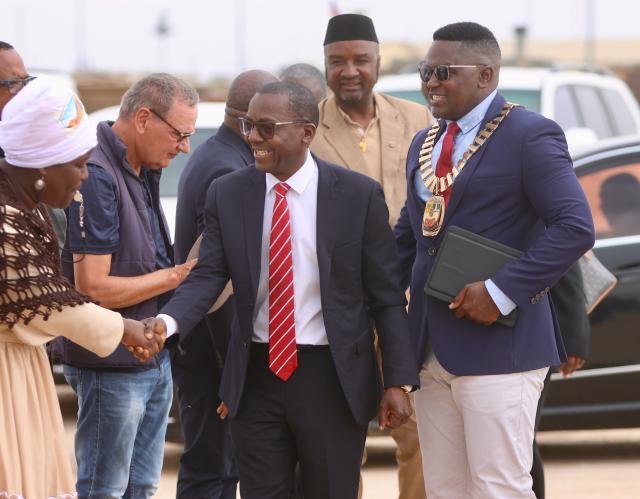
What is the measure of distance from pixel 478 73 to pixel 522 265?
0.75 meters

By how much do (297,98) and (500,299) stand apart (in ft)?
3.39

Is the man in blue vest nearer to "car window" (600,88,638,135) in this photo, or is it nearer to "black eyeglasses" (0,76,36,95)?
"black eyeglasses" (0,76,36,95)

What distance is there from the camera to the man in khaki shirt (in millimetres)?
6281

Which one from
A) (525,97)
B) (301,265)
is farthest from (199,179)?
(525,97)

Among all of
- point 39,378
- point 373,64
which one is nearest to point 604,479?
point 373,64

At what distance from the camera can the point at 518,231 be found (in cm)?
504

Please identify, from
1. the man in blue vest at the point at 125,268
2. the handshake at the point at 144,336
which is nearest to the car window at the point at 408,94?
the man in blue vest at the point at 125,268

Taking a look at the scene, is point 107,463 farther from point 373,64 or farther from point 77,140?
point 373,64

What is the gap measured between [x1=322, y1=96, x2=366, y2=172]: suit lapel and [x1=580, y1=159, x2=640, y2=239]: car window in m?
2.10

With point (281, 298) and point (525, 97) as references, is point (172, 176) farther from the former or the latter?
point (281, 298)

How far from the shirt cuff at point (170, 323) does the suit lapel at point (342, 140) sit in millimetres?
1690

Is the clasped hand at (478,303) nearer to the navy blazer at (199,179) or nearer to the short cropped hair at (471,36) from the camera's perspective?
the short cropped hair at (471,36)

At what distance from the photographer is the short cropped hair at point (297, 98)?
5.02 m

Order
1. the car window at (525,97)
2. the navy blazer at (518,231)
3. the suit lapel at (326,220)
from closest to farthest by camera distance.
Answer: the navy blazer at (518,231)
the suit lapel at (326,220)
the car window at (525,97)
